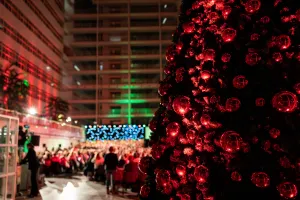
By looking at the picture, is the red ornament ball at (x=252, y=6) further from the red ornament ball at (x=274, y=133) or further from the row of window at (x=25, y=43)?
the row of window at (x=25, y=43)

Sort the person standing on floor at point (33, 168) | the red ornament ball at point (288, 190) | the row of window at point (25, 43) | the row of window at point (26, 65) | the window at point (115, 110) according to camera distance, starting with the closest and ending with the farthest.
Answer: the red ornament ball at point (288, 190) < the person standing on floor at point (33, 168) < the row of window at point (26, 65) < the row of window at point (25, 43) < the window at point (115, 110)

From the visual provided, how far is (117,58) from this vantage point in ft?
191

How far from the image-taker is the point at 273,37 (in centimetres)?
270

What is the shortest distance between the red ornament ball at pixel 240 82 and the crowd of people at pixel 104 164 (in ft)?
30.0

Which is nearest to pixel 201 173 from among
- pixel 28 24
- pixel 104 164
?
pixel 104 164

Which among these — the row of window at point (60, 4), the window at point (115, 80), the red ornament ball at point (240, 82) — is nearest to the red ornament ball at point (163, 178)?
the red ornament ball at point (240, 82)

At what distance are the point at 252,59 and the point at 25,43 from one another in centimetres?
3765

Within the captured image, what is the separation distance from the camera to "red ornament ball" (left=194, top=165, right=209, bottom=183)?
2748mm

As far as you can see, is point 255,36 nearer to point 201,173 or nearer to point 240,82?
point 240,82

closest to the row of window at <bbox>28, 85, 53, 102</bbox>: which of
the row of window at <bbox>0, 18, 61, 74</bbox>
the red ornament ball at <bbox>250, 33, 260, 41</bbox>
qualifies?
the row of window at <bbox>0, 18, 61, 74</bbox>

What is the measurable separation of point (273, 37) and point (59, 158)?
59.9 ft

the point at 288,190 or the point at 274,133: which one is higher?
the point at 274,133

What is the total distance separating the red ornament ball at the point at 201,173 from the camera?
2748mm

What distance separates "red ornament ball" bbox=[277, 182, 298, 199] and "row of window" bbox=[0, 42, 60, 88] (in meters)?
31.6
